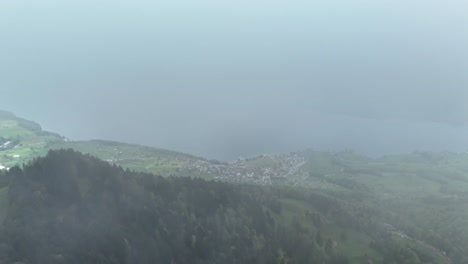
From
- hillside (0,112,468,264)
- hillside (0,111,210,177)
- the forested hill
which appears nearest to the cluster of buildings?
hillside (0,112,468,264)

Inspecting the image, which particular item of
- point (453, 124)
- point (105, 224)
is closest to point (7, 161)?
point (105, 224)

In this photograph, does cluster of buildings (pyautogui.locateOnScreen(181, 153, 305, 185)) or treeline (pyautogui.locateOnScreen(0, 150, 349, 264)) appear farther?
cluster of buildings (pyautogui.locateOnScreen(181, 153, 305, 185))

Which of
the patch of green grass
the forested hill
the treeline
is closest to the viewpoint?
the treeline

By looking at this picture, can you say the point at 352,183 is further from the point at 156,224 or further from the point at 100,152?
the point at 100,152

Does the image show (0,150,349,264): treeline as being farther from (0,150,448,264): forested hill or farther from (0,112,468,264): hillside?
(0,112,468,264): hillside

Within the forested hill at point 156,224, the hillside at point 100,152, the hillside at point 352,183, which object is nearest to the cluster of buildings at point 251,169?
the hillside at point 352,183

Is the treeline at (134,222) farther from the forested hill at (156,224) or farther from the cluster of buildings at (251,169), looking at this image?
the cluster of buildings at (251,169)

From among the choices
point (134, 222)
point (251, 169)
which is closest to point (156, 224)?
point (134, 222)
